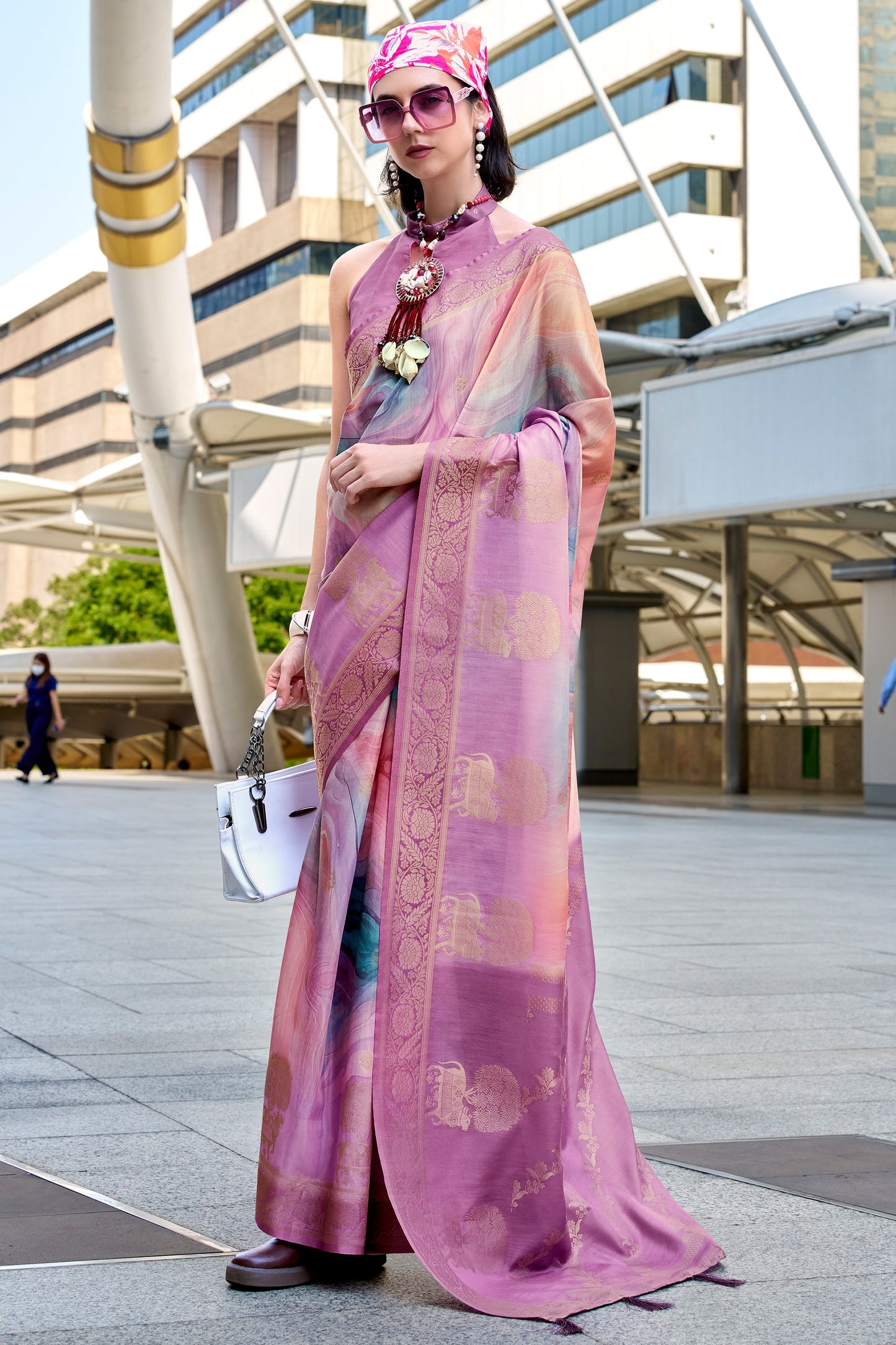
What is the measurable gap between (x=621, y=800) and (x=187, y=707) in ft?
73.4

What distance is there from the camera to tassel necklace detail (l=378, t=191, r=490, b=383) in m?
2.83

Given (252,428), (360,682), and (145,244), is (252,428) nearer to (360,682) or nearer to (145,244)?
(145,244)

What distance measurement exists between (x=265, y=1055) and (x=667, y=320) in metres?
46.2

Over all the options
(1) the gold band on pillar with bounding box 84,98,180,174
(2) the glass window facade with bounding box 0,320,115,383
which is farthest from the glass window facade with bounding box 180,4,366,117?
(1) the gold band on pillar with bounding box 84,98,180,174

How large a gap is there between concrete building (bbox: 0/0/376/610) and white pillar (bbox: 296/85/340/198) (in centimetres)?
6

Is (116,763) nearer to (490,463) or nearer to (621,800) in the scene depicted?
(621,800)

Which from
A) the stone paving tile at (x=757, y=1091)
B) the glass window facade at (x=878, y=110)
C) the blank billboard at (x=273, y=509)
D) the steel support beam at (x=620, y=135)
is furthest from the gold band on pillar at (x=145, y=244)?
the stone paving tile at (x=757, y=1091)

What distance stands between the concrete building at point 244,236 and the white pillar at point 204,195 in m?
0.06

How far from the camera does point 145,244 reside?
24859mm

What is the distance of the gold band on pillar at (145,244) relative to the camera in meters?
24.8

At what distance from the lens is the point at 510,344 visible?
2854 millimetres

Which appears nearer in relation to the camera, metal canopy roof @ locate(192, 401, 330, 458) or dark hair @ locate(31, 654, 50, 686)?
dark hair @ locate(31, 654, 50, 686)

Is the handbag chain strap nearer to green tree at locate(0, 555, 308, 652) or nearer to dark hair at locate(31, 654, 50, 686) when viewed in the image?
dark hair at locate(31, 654, 50, 686)

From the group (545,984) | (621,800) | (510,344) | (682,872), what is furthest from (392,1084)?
(621,800)
